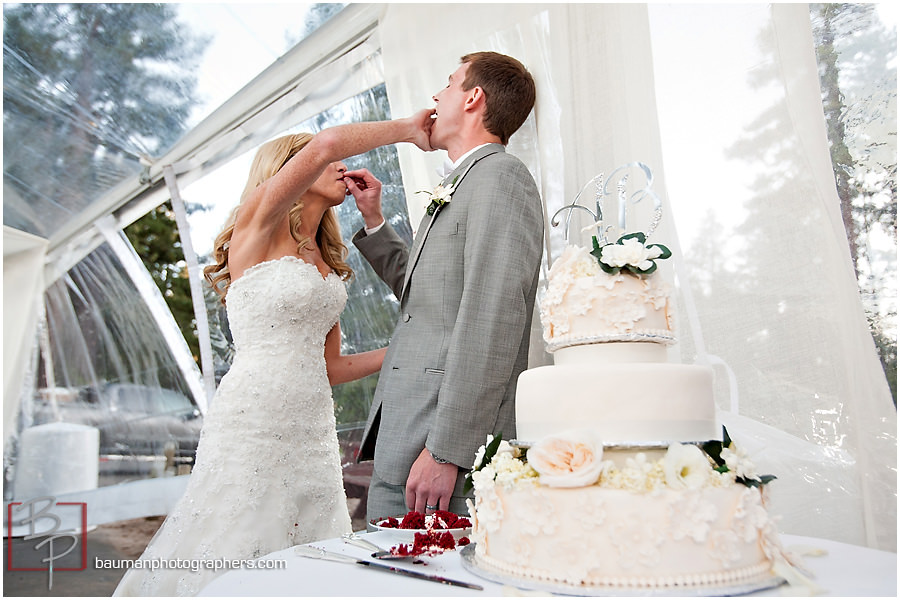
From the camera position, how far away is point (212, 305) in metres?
5.15

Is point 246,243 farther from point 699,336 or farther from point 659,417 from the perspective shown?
point 659,417

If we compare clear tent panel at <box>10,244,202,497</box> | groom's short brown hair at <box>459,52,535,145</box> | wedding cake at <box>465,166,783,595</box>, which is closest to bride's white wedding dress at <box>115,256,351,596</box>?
groom's short brown hair at <box>459,52,535,145</box>

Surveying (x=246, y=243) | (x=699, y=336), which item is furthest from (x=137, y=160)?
(x=699, y=336)

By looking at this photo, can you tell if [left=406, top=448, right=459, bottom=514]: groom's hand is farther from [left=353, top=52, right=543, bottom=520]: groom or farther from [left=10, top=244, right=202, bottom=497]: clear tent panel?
[left=10, top=244, right=202, bottom=497]: clear tent panel

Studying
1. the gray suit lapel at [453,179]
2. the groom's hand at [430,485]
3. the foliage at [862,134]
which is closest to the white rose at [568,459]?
the groom's hand at [430,485]

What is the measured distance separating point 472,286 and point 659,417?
99cm

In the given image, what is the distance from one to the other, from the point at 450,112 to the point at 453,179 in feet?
1.32

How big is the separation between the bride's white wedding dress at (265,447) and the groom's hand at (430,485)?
694 mm

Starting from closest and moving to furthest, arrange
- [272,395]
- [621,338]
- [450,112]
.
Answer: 1. [621,338]
2. [272,395]
3. [450,112]

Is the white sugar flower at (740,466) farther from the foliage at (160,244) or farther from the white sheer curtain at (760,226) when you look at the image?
the foliage at (160,244)

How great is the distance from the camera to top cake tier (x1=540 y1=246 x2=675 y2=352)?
5.03 ft

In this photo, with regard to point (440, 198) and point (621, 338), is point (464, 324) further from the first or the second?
point (621, 338)

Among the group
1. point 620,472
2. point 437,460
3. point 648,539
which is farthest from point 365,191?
point 648,539

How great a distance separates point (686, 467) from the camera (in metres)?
1.29
